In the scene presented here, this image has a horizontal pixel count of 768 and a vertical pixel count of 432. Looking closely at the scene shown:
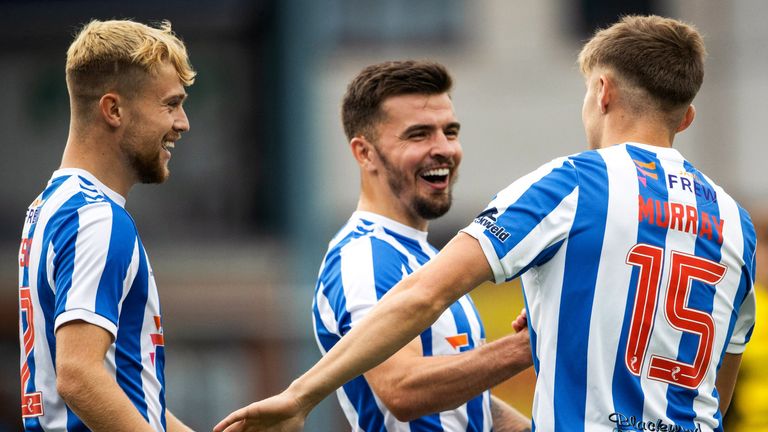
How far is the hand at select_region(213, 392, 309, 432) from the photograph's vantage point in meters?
3.67

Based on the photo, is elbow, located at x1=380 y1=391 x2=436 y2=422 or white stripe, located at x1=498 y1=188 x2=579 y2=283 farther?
elbow, located at x1=380 y1=391 x2=436 y2=422

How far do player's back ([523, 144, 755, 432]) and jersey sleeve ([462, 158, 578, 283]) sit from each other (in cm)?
2

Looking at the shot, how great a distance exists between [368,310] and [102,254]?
3.46 ft

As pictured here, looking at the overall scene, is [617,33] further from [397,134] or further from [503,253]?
[397,134]

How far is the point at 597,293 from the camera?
3613 millimetres

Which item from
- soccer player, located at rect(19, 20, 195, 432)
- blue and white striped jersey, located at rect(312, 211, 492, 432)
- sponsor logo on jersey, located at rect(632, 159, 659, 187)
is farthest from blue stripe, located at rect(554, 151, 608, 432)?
soccer player, located at rect(19, 20, 195, 432)

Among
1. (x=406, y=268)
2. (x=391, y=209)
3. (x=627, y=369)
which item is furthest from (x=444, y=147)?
(x=627, y=369)

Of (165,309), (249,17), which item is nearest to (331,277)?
(165,309)

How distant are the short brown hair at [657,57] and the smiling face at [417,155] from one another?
1324 millimetres

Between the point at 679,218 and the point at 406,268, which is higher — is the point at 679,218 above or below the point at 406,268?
above

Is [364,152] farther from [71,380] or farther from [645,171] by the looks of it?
[71,380]

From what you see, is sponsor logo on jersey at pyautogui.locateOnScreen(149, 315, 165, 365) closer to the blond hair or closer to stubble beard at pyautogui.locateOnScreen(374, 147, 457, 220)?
the blond hair

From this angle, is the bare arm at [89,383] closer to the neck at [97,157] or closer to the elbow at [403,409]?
the neck at [97,157]

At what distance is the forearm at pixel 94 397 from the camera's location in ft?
12.1
